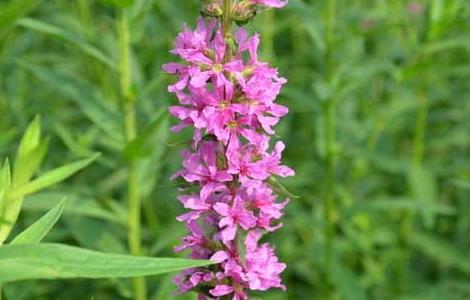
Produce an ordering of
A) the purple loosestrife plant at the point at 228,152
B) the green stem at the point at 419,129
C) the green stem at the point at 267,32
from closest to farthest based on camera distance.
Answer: the purple loosestrife plant at the point at 228,152 → the green stem at the point at 419,129 → the green stem at the point at 267,32

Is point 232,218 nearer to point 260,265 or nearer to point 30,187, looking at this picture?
point 260,265

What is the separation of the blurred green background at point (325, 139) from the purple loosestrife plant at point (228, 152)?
1330 mm

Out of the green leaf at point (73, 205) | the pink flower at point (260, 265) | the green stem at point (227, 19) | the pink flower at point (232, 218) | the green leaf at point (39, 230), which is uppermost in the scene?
the green stem at point (227, 19)

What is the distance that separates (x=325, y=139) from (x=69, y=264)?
330cm

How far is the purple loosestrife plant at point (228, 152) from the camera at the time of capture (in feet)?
8.52

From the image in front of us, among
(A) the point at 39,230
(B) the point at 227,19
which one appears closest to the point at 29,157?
(A) the point at 39,230

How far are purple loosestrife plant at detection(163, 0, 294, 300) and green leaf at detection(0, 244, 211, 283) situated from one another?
412 millimetres

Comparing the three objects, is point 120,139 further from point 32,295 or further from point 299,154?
point 299,154

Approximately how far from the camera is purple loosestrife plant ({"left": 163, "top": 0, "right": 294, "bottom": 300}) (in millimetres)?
2596

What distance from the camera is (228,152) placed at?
262 cm

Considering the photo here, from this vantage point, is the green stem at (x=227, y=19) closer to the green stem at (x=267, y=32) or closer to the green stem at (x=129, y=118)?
the green stem at (x=129, y=118)

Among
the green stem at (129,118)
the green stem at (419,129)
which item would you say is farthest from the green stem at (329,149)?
the green stem at (129,118)

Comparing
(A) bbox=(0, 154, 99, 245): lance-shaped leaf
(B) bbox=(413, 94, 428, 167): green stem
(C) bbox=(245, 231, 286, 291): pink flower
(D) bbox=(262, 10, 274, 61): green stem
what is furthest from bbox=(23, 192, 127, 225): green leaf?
(D) bbox=(262, 10, 274, 61): green stem

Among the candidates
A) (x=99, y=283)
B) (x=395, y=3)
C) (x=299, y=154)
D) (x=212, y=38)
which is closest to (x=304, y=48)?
(x=299, y=154)
